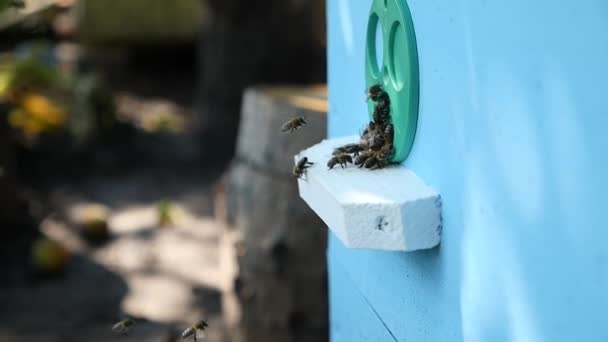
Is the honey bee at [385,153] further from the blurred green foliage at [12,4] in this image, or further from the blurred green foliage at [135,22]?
the blurred green foliage at [135,22]

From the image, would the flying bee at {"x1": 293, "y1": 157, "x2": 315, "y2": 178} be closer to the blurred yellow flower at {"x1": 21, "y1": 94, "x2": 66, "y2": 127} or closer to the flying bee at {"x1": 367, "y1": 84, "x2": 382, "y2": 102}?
the flying bee at {"x1": 367, "y1": 84, "x2": 382, "y2": 102}

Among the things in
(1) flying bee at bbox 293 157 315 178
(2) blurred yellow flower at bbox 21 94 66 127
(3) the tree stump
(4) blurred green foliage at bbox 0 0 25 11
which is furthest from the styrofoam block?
(2) blurred yellow flower at bbox 21 94 66 127

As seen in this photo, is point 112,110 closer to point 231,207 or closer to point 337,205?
point 231,207

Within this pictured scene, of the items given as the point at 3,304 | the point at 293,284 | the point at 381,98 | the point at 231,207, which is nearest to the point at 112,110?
the point at 3,304

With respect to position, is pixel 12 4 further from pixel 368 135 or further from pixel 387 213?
pixel 387 213

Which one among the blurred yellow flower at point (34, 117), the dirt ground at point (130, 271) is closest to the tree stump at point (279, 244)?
the dirt ground at point (130, 271)

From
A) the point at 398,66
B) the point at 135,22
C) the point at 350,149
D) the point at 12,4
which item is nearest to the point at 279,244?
the point at 12,4
